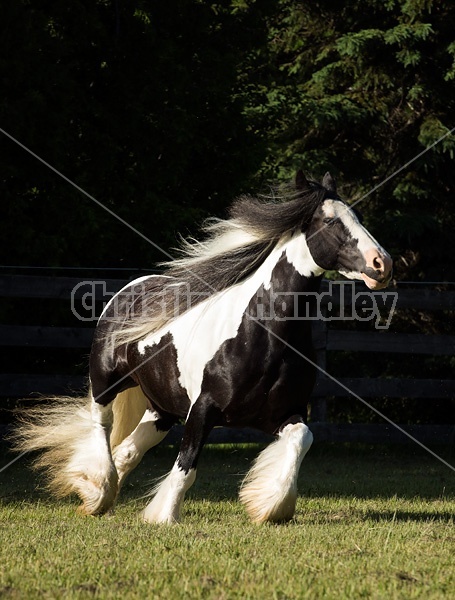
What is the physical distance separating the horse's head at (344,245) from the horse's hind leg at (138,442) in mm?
2017

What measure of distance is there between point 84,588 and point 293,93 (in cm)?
1062

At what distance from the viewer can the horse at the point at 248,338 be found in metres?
5.53

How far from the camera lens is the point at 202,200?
11.6 m

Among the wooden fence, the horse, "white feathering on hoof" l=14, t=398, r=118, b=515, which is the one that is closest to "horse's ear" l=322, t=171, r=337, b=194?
the horse

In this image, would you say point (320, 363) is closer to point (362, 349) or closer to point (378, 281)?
point (362, 349)

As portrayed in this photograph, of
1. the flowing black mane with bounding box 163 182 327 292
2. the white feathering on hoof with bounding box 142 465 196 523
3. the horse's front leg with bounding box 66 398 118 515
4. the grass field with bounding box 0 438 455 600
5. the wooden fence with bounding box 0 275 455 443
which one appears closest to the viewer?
the grass field with bounding box 0 438 455 600

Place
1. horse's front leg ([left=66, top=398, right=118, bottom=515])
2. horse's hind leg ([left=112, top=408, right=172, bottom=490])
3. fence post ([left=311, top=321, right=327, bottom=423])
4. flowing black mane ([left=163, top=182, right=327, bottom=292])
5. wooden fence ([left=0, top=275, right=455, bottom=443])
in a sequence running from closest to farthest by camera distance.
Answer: flowing black mane ([left=163, top=182, right=327, bottom=292]), horse's front leg ([left=66, top=398, right=118, bottom=515]), horse's hind leg ([left=112, top=408, right=172, bottom=490]), wooden fence ([left=0, top=275, right=455, bottom=443]), fence post ([left=311, top=321, right=327, bottom=423])

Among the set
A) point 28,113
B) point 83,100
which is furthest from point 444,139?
point 28,113

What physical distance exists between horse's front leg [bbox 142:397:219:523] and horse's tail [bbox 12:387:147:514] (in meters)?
0.76

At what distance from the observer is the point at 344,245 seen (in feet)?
18.0

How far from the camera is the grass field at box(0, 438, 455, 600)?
12.2ft

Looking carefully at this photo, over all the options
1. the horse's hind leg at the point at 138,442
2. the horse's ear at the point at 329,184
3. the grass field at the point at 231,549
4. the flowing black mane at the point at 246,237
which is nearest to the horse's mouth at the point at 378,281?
A: the flowing black mane at the point at 246,237

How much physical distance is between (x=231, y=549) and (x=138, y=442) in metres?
2.38

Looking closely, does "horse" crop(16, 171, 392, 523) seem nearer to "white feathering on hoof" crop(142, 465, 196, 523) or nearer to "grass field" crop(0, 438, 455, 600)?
"white feathering on hoof" crop(142, 465, 196, 523)
